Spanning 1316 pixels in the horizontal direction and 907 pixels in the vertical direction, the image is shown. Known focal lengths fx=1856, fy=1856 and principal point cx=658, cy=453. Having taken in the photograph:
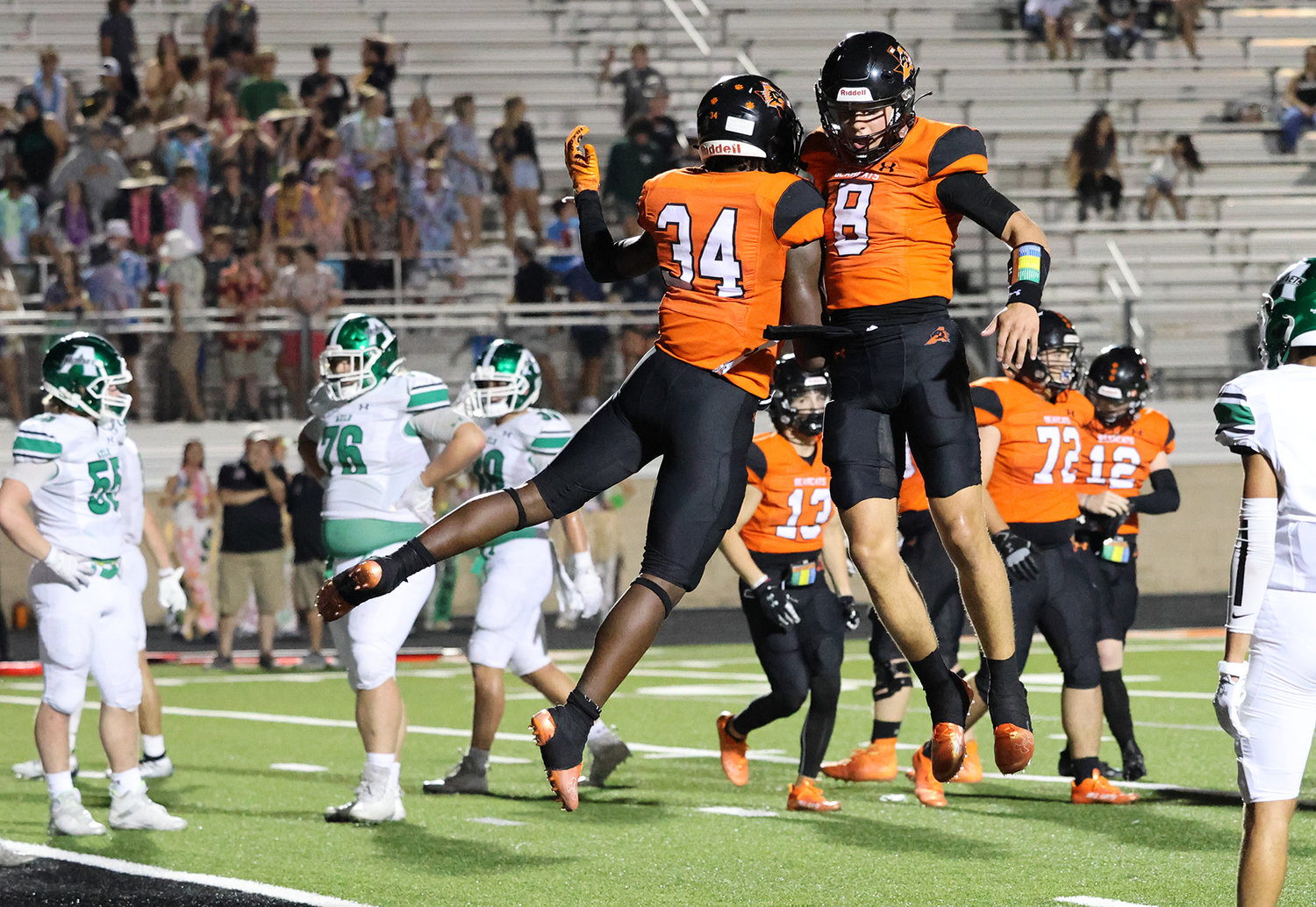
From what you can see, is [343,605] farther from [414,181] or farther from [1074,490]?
[414,181]

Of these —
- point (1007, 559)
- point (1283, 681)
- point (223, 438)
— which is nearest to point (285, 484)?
point (223, 438)

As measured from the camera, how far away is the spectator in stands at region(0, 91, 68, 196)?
1978 cm

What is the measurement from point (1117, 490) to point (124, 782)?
5.22 metres

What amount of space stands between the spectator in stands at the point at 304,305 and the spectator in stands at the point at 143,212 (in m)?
1.68

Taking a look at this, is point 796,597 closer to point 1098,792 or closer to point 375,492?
→ point 1098,792

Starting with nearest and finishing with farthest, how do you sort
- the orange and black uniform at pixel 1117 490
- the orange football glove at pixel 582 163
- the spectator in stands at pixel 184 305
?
the orange football glove at pixel 582 163 < the orange and black uniform at pixel 1117 490 < the spectator in stands at pixel 184 305

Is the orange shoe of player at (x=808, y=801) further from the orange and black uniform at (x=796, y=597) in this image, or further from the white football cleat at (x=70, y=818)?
the white football cleat at (x=70, y=818)

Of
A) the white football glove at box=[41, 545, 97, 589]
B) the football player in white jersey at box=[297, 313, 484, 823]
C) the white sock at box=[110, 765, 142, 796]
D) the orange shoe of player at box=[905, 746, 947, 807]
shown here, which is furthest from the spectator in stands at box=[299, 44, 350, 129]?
the orange shoe of player at box=[905, 746, 947, 807]

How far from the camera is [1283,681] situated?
4.73m

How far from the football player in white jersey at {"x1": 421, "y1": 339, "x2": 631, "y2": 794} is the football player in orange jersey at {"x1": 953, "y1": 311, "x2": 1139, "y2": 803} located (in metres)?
1.88

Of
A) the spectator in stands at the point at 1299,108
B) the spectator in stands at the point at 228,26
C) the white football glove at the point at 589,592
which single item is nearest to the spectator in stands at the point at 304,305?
the spectator in stands at the point at 228,26

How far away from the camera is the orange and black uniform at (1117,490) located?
31.1 feet

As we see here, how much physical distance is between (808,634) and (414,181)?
38.3ft

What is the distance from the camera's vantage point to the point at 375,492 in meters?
8.17
